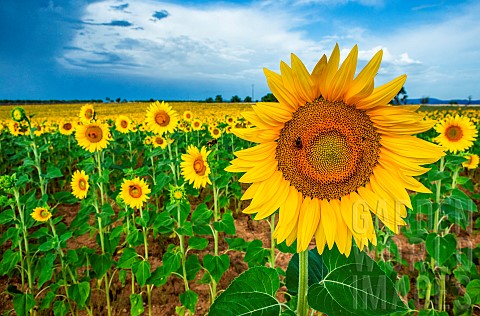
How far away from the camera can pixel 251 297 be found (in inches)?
53.3

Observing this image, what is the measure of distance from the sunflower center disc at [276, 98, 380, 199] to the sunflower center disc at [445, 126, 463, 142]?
14.5 feet

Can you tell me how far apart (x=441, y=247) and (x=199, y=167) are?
2761mm

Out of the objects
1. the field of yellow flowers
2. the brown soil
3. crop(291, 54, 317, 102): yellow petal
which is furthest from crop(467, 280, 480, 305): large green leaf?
crop(291, 54, 317, 102): yellow petal

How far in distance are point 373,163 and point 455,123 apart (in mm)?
4480

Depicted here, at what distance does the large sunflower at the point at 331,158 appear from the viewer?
1.26m

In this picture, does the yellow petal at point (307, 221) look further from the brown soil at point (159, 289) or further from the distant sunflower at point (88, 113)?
the distant sunflower at point (88, 113)

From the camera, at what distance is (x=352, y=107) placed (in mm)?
1343

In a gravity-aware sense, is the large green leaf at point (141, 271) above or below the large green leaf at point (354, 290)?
below

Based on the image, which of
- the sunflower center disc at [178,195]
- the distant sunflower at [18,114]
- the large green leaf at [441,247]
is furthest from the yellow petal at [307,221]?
the distant sunflower at [18,114]

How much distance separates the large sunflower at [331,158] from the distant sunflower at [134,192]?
3.07 meters

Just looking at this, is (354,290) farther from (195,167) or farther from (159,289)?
(159,289)

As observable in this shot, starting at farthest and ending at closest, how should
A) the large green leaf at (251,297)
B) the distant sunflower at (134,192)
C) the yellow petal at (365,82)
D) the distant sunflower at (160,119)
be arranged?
the distant sunflower at (160,119)
the distant sunflower at (134,192)
the large green leaf at (251,297)
the yellow petal at (365,82)

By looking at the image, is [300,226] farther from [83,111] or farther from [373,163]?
[83,111]

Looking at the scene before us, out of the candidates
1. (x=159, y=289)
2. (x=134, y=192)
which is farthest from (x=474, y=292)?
(x=134, y=192)
